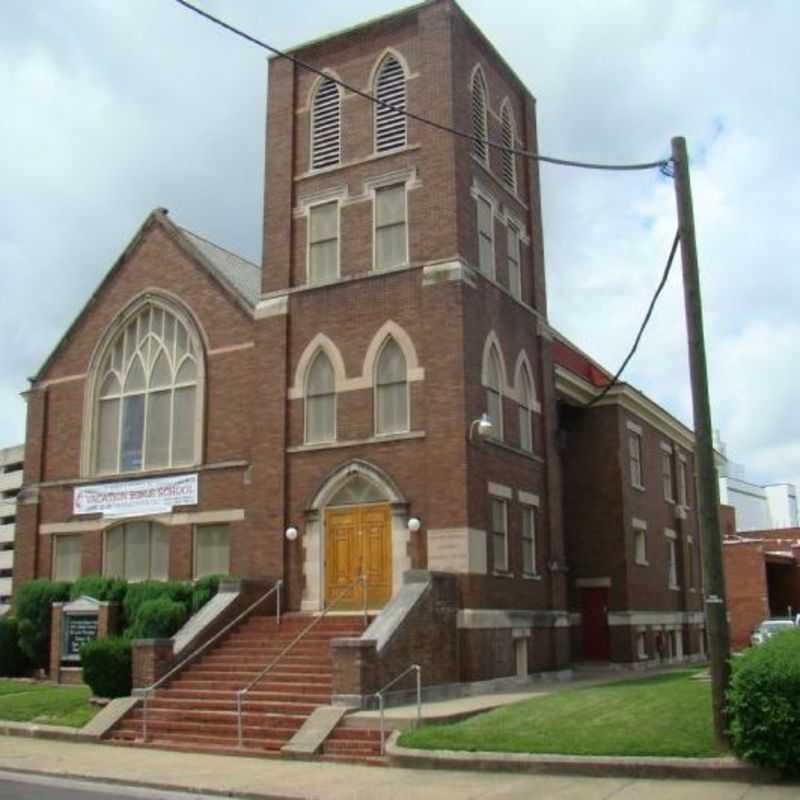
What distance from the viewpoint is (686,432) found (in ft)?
131

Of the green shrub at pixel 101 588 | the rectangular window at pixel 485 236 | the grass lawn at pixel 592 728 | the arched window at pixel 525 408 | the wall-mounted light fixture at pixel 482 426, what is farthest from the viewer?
the arched window at pixel 525 408

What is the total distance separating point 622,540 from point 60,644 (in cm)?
1605

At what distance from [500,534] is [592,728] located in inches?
349

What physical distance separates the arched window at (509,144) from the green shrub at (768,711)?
17487mm

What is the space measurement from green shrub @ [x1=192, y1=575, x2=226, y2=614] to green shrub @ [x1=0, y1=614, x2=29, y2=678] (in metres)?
5.52

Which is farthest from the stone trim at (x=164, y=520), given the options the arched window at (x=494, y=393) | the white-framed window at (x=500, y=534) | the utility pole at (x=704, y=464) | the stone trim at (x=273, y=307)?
the utility pole at (x=704, y=464)

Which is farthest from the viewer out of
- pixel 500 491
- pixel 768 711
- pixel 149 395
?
pixel 149 395

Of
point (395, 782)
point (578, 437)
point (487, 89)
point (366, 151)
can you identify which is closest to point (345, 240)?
point (366, 151)

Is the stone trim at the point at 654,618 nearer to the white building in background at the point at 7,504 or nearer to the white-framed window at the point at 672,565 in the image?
the white-framed window at the point at 672,565

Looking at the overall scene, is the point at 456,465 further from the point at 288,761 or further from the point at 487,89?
the point at 487,89

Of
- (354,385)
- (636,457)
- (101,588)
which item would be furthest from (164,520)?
(636,457)

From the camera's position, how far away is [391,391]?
23.7 m

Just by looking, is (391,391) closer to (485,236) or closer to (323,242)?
(323,242)

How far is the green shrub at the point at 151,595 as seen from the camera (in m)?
24.7
